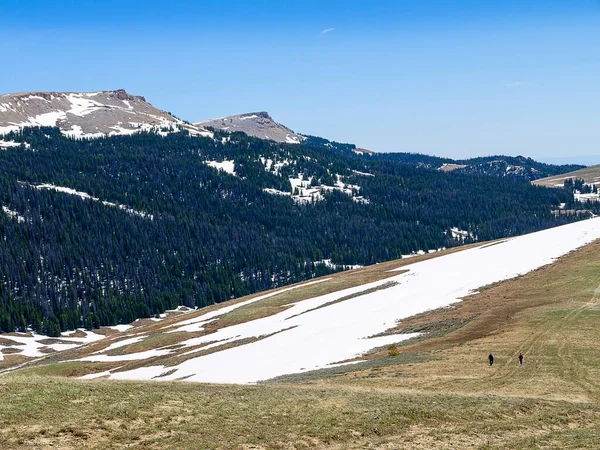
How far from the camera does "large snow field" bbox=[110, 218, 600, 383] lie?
6141 centimetres

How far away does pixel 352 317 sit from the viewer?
77.0 meters

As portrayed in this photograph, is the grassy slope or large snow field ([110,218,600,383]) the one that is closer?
the grassy slope

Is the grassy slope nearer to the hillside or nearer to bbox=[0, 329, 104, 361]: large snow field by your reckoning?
the hillside

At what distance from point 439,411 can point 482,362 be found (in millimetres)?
17359

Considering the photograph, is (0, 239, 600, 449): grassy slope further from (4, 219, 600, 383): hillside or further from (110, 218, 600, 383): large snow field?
(4, 219, 600, 383): hillside

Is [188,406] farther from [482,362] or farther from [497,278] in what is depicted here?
A: [497,278]

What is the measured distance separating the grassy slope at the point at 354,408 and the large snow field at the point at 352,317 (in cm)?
1129

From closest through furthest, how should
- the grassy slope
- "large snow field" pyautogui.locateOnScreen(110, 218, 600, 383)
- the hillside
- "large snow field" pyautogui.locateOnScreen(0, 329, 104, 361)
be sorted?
the grassy slope, "large snow field" pyautogui.locateOnScreen(110, 218, 600, 383), the hillside, "large snow field" pyautogui.locateOnScreen(0, 329, 104, 361)

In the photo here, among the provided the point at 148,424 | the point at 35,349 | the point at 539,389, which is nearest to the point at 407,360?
the point at 539,389

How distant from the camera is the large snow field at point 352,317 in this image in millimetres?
61406

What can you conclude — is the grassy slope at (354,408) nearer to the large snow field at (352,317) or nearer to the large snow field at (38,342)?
the large snow field at (352,317)

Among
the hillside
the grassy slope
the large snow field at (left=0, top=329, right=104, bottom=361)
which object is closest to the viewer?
the grassy slope

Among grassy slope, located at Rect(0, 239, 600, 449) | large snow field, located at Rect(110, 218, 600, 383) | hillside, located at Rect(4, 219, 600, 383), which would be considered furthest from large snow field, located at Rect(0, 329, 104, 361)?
grassy slope, located at Rect(0, 239, 600, 449)

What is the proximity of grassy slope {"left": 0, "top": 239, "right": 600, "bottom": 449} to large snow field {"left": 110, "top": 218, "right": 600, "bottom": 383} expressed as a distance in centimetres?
1129
